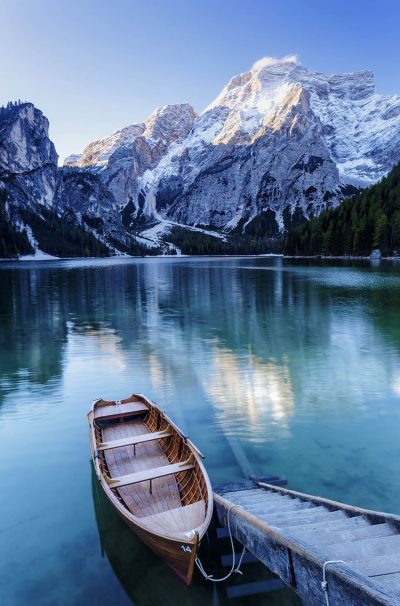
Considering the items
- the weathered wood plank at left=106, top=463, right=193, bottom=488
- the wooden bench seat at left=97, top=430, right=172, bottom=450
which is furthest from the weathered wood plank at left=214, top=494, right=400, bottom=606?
the wooden bench seat at left=97, top=430, right=172, bottom=450

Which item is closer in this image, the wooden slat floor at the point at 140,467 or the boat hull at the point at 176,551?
the boat hull at the point at 176,551

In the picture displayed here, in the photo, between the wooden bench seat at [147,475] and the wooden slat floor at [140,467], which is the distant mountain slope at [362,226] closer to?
the wooden slat floor at [140,467]

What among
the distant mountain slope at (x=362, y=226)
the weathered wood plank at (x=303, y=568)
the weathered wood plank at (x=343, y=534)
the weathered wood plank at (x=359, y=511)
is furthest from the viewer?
the distant mountain slope at (x=362, y=226)

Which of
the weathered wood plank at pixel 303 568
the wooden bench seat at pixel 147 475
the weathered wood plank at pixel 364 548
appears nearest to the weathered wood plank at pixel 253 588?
the weathered wood plank at pixel 303 568

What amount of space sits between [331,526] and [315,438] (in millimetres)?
9139

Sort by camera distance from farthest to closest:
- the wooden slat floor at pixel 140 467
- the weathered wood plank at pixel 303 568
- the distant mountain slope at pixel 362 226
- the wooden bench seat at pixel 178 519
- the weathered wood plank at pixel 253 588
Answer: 1. the distant mountain slope at pixel 362 226
2. the wooden slat floor at pixel 140 467
3. the wooden bench seat at pixel 178 519
4. the weathered wood plank at pixel 253 588
5. the weathered wood plank at pixel 303 568

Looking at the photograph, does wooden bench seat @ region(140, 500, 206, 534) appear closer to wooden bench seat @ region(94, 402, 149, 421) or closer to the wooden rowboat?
the wooden rowboat

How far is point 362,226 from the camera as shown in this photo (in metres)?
150

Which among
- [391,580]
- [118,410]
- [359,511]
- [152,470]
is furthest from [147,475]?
[391,580]

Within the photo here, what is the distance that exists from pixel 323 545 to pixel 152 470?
5876mm

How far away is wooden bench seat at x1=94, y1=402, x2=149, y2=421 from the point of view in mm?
16750

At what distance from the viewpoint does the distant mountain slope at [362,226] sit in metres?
148

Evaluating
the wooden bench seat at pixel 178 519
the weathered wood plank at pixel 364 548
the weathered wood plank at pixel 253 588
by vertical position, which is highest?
the weathered wood plank at pixel 364 548

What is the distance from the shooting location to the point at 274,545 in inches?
308
